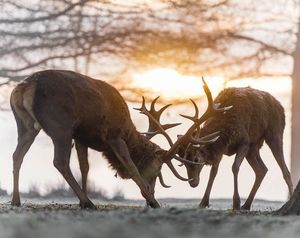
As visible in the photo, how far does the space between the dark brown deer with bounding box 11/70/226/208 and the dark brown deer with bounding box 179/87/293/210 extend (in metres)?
0.36

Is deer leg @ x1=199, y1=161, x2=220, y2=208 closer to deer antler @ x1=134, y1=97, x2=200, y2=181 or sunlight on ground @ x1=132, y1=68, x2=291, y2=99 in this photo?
deer antler @ x1=134, y1=97, x2=200, y2=181

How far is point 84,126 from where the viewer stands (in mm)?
7375

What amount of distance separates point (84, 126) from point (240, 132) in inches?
79.0

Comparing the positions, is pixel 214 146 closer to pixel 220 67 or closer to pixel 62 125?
pixel 62 125

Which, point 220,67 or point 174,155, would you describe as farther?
point 220,67

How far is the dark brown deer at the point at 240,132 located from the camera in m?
8.56

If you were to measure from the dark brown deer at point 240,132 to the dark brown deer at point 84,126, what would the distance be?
36 cm

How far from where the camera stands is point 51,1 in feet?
41.3

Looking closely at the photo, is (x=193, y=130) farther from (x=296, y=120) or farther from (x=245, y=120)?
(x=296, y=120)

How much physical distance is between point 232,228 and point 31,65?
8912mm

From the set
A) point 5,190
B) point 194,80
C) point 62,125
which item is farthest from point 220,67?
point 62,125

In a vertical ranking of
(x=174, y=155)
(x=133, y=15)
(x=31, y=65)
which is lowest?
(x=174, y=155)

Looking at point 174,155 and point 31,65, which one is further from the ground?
point 31,65

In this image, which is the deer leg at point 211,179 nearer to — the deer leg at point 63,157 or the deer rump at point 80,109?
the deer rump at point 80,109
